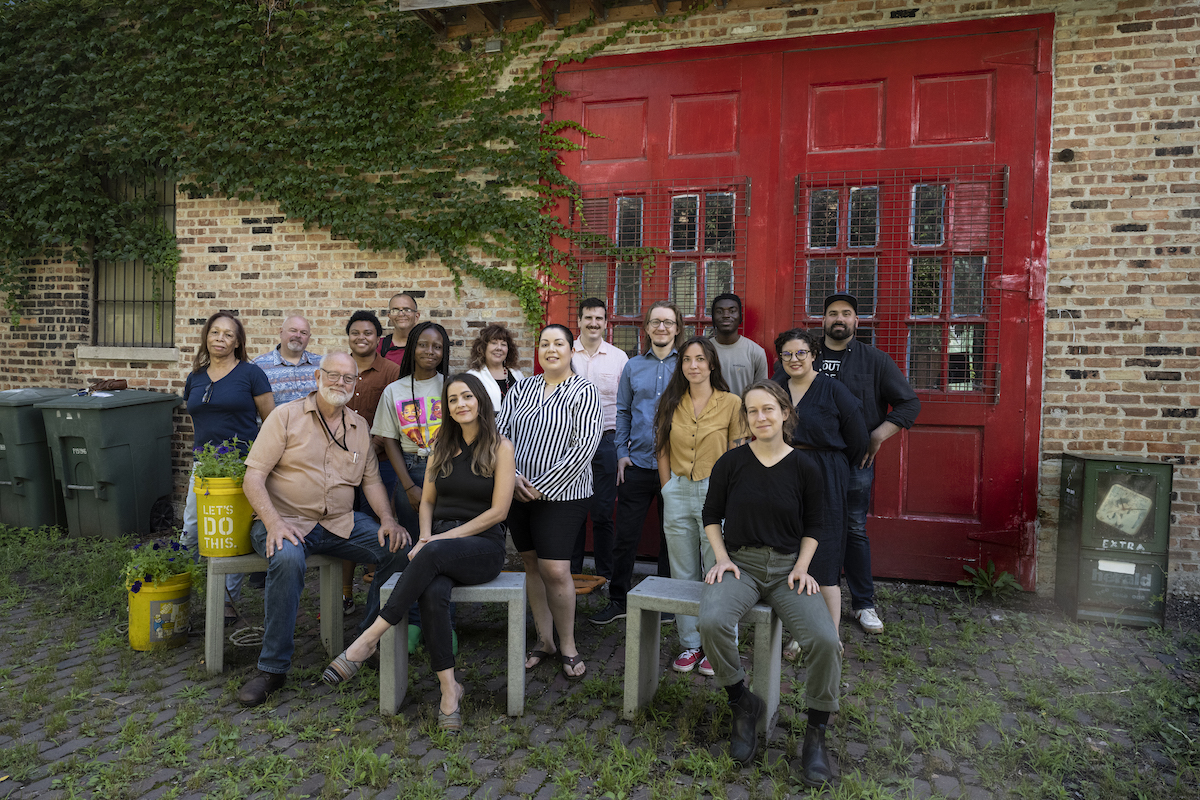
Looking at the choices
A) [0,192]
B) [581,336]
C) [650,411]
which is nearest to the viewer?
[650,411]

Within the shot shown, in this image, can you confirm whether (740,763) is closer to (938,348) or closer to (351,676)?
(351,676)

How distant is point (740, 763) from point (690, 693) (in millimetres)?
565

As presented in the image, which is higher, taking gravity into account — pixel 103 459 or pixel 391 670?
pixel 103 459

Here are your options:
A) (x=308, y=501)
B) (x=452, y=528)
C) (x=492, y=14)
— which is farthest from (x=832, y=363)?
(x=492, y=14)

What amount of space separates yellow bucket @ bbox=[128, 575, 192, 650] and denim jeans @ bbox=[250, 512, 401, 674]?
0.62m

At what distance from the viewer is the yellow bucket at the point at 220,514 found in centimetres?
368

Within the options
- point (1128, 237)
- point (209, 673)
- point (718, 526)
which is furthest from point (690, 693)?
point (1128, 237)

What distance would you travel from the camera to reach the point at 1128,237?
4.62 m

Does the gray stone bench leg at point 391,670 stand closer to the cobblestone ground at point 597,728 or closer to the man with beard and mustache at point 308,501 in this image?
the cobblestone ground at point 597,728

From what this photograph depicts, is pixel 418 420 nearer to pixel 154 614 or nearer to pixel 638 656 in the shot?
pixel 154 614

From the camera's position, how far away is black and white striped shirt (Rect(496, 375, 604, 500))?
12.0 ft

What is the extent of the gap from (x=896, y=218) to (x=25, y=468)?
737 centimetres

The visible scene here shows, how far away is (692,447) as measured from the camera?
12.3 feet

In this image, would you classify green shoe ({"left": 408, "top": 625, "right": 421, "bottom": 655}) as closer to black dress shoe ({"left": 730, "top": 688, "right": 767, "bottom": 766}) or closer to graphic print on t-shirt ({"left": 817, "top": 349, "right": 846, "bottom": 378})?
black dress shoe ({"left": 730, "top": 688, "right": 767, "bottom": 766})
